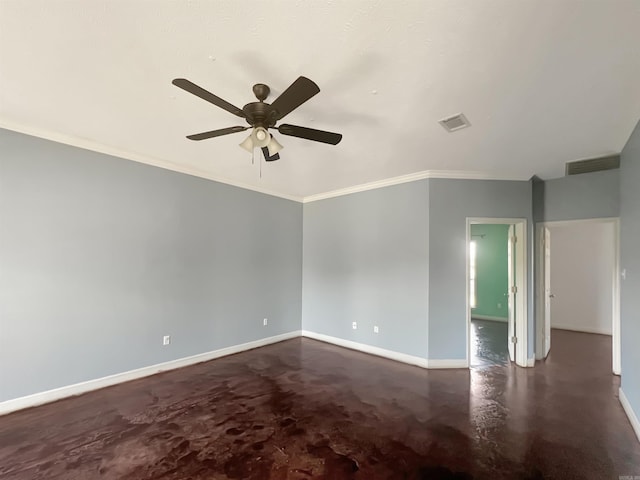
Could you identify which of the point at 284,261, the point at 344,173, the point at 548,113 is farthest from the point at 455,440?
the point at 284,261

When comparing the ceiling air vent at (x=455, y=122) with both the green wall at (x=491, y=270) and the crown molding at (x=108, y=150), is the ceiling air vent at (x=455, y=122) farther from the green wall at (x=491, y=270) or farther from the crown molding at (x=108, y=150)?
the green wall at (x=491, y=270)

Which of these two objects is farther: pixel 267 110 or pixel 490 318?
pixel 490 318

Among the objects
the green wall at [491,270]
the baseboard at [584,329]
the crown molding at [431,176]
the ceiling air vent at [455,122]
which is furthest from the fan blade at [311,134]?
the baseboard at [584,329]

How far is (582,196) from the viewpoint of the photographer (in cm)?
394

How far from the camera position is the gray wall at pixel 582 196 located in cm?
373

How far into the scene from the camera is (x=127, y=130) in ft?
9.48

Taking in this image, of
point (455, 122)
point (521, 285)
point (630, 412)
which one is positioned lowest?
point (630, 412)

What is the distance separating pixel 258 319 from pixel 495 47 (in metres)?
4.49

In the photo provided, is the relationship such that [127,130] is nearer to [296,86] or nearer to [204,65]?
[204,65]

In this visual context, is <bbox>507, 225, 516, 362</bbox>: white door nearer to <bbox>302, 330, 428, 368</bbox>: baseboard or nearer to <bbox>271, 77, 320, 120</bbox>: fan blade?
<bbox>302, 330, 428, 368</bbox>: baseboard

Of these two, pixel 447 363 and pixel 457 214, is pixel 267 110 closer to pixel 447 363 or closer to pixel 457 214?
pixel 457 214

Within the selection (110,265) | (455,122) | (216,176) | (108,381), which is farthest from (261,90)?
(108,381)

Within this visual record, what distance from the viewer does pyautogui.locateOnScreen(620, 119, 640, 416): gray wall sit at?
2467 mm

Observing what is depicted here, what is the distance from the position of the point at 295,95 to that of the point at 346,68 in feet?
1.52
